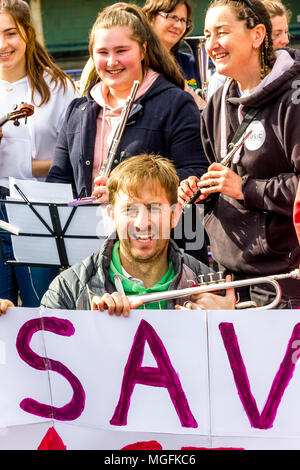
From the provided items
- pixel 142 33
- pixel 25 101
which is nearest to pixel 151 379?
pixel 142 33

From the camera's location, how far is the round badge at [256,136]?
3.33 metres

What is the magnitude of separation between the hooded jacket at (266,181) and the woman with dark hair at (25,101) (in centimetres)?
103

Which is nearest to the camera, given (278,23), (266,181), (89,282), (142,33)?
(89,282)

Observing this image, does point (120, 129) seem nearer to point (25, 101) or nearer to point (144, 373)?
point (25, 101)

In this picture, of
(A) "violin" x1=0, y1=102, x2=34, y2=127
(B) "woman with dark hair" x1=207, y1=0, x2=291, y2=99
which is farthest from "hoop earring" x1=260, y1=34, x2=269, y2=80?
(B) "woman with dark hair" x1=207, y1=0, x2=291, y2=99

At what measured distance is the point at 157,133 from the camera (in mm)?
3729

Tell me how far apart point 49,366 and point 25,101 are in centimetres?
188

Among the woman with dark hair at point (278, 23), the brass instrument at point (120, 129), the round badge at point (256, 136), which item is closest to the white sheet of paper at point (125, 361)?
the round badge at point (256, 136)

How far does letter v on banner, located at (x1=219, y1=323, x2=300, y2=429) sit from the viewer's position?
97.3 inches

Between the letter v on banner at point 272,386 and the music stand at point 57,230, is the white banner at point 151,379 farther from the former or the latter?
the music stand at point 57,230

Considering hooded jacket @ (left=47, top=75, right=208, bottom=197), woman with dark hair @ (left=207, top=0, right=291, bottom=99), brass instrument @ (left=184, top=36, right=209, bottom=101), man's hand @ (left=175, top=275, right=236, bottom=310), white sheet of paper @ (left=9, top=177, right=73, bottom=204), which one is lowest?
man's hand @ (left=175, top=275, right=236, bottom=310)

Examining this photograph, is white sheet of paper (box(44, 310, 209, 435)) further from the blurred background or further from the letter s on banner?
the blurred background

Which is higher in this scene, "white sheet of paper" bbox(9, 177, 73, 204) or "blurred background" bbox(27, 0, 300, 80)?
"blurred background" bbox(27, 0, 300, 80)

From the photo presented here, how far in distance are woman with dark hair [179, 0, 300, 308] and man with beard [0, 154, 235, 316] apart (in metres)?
0.36
